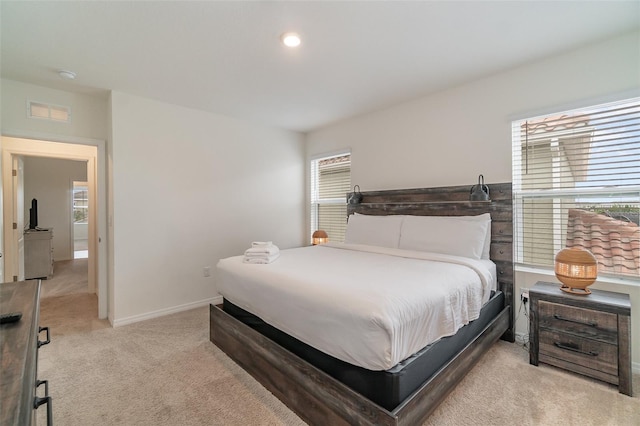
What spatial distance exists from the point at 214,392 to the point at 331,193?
328cm

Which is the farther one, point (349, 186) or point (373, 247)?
point (349, 186)

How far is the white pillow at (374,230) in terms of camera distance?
321cm

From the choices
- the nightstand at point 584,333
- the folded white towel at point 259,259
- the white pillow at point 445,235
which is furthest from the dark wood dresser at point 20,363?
the nightstand at point 584,333

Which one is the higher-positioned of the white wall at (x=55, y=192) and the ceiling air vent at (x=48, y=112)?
the ceiling air vent at (x=48, y=112)

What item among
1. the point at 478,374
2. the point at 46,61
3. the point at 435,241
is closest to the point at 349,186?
the point at 435,241

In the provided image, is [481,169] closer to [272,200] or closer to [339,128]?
[339,128]

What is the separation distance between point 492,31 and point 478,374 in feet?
8.53

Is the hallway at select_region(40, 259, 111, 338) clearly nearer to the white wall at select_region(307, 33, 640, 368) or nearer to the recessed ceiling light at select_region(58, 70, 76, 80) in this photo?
the recessed ceiling light at select_region(58, 70, 76, 80)

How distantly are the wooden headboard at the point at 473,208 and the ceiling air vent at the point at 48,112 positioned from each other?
3791 millimetres

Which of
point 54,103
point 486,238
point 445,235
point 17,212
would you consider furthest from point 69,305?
point 486,238

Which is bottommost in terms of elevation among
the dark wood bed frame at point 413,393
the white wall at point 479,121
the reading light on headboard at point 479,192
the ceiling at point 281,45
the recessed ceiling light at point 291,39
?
the dark wood bed frame at point 413,393

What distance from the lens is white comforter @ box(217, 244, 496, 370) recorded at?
1.38 metres

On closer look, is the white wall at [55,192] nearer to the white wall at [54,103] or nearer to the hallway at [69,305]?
the hallway at [69,305]

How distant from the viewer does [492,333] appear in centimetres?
230
